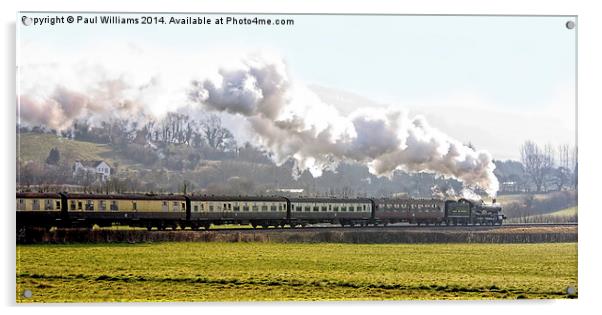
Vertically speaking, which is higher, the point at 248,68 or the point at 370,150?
the point at 248,68

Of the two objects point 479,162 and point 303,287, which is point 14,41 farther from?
point 479,162

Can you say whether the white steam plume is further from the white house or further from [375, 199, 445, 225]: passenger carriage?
the white house

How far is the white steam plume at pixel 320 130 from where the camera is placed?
15359mm

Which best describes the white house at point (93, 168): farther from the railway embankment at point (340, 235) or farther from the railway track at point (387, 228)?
the railway track at point (387, 228)

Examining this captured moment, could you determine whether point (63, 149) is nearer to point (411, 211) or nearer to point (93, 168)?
point (93, 168)

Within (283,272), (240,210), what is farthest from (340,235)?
(283,272)

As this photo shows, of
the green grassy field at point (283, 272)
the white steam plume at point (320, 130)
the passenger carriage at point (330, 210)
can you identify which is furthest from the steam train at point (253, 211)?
the white steam plume at point (320, 130)

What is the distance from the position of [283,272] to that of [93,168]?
4.07 meters

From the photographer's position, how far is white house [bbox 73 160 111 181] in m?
15.1

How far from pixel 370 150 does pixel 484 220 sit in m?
3.12

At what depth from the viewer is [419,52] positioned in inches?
614

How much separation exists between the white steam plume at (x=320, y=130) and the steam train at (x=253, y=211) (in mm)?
1015

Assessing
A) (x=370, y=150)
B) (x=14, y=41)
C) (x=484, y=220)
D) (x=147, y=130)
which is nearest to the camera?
(x=14, y=41)
